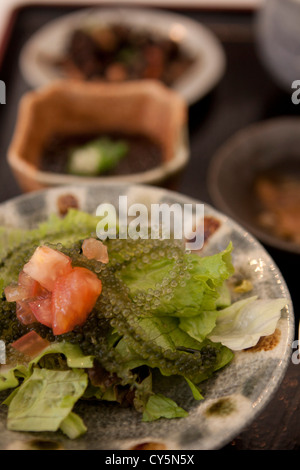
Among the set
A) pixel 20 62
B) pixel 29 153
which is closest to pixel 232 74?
pixel 20 62

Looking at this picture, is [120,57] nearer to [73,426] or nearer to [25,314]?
[25,314]

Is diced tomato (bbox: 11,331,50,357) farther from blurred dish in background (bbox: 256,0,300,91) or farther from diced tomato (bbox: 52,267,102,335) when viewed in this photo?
blurred dish in background (bbox: 256,0,300,91)

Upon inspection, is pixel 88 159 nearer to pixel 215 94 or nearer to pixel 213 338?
pixel 215 94

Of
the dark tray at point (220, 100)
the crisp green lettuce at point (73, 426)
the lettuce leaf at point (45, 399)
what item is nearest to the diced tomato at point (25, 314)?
the lettuce leaf at point (45, 399)

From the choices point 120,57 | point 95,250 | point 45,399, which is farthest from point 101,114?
point 45,399

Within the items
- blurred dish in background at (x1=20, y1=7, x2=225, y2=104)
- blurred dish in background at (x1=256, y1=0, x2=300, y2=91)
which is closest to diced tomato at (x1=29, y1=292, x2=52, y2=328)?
blurred dish in background at (x1=20, y1=7, x2=225, y2=104)

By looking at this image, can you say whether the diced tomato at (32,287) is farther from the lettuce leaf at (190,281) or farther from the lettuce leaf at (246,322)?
the lettuce leaf at (246,322)

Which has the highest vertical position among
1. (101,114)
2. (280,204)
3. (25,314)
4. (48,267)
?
(48,267)

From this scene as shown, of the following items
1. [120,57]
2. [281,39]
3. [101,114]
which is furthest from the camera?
[120,57]
